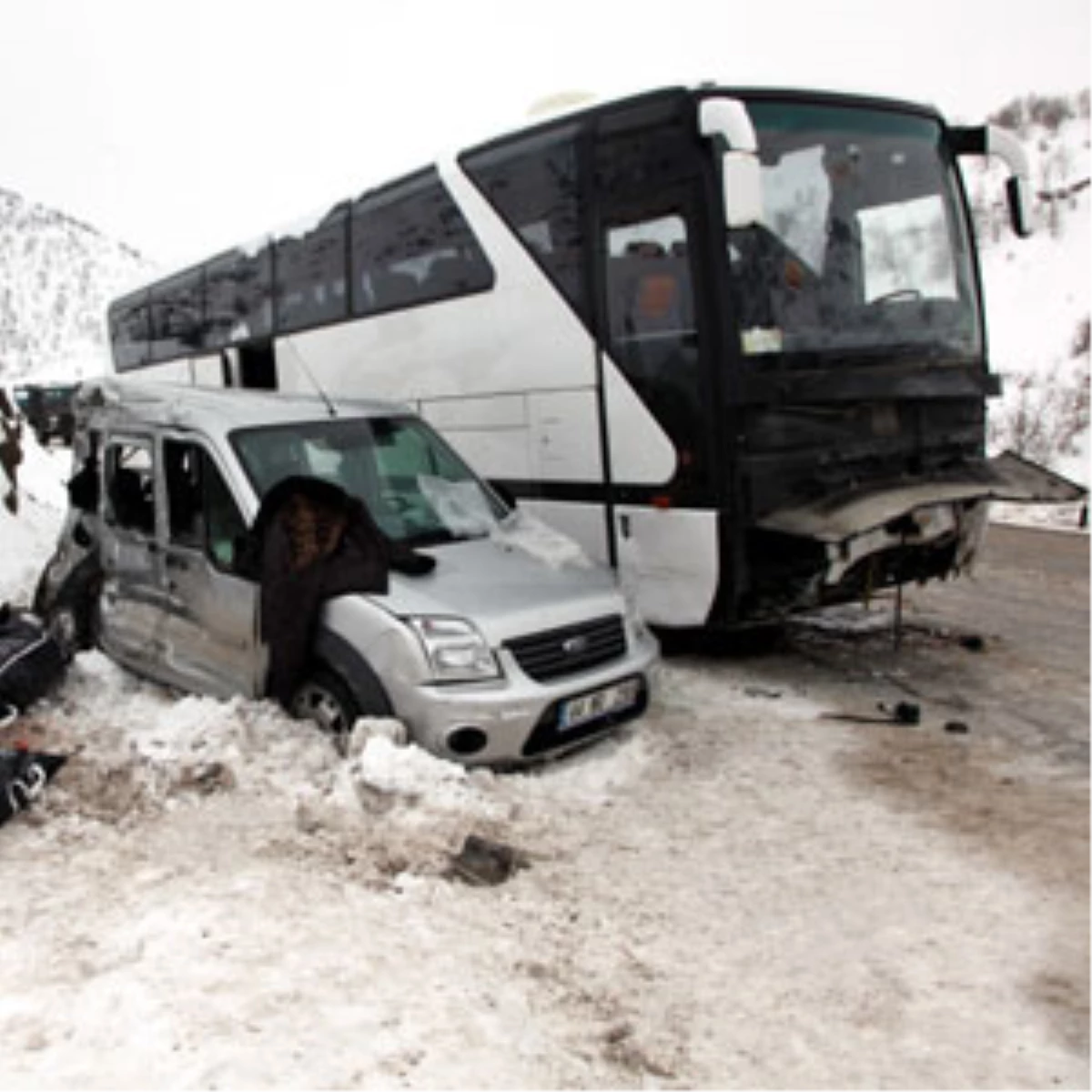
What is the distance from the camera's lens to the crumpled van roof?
6.12 metres

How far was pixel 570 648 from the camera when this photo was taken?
520 cm

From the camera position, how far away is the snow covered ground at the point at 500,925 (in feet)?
10.0

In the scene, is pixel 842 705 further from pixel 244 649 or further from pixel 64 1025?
pixel 64 1025

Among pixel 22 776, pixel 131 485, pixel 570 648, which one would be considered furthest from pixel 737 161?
pixel 22 776

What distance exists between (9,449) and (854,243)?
8417 mm

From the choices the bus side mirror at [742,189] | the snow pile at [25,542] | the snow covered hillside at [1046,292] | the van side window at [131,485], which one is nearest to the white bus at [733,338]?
the bus side mirror at [742,189]

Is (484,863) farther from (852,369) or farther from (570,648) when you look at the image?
(852,369)

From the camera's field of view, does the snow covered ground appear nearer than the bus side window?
Yes

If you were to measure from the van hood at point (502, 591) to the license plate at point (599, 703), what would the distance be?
360 mm

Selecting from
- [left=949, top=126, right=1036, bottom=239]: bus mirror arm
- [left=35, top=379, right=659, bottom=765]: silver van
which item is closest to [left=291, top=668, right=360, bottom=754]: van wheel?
[left=35, top=379, right=659, bottom=765]: silver van

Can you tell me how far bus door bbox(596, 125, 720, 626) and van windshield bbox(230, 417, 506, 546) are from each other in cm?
107

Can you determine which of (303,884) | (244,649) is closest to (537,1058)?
(303,884)

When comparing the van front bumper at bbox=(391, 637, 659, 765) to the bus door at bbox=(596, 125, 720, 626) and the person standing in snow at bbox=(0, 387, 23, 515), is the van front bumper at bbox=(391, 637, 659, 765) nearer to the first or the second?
the bus door at bbox=(596, 125, 720, 626)

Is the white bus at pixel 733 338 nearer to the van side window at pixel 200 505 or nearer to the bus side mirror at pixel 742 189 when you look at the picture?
the bus side mirror at pixel 742 189
